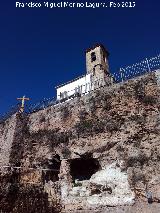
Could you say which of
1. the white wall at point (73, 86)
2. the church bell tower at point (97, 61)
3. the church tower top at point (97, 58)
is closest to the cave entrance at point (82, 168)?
the white wall at point (73, 86)

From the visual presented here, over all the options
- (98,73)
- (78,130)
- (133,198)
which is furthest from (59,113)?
(98,73)

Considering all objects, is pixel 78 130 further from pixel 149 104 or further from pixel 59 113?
pixel 149 104

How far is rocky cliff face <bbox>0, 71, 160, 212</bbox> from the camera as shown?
14172 millimetres

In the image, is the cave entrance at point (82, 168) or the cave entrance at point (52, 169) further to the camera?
the cave entrance at point (52, 169)

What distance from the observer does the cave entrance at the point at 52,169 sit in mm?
17547

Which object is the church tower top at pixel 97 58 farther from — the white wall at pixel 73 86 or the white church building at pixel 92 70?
the white wall at pixel 73 86

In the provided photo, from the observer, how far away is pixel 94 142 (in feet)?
53.9

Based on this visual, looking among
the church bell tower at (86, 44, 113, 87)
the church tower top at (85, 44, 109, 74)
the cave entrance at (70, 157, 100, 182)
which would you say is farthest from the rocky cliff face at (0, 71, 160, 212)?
the church tower top at (85, 44, 109, 74)

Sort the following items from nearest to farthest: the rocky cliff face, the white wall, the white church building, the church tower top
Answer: the rocky cliff face
the white wall
the white church building
the church tower top

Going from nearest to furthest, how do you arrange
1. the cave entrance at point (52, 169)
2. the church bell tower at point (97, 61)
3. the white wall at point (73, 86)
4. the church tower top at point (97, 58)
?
the cave entrance at point (52, 169)
the white wall at point (73, 86)
the church bell tower at point (97, 61)
the church tower top at point (97, 58)

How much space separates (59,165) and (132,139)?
4766 mm

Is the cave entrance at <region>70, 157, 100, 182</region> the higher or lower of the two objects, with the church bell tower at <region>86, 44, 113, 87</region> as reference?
lower

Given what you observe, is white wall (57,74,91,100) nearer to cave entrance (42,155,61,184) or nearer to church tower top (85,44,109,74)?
church tower top (85,44,109,74)

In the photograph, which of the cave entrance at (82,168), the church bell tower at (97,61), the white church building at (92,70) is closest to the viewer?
the cave entrance at (82,168)
